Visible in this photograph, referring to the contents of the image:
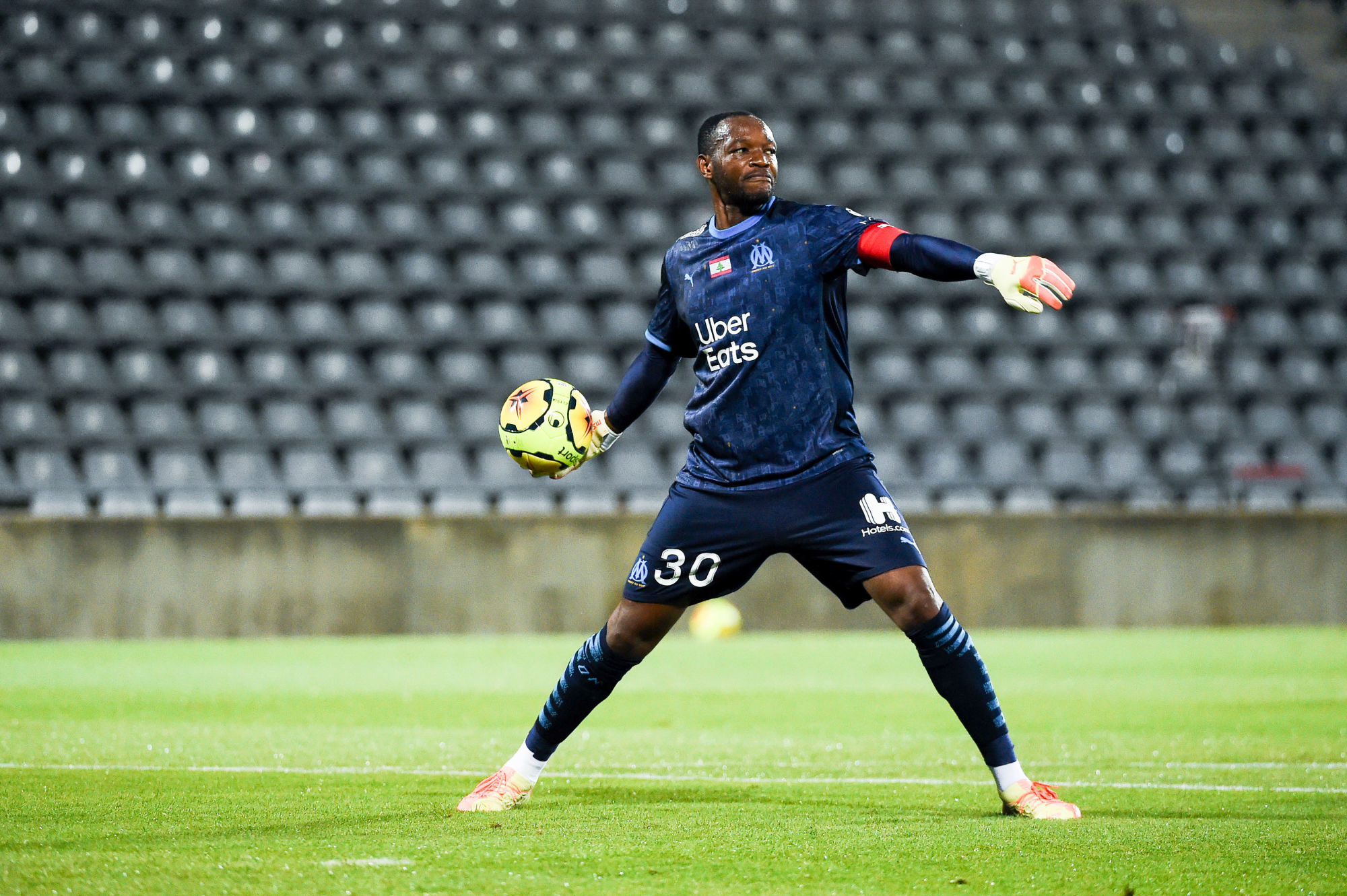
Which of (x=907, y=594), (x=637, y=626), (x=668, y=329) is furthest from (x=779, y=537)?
(x=668, y=329)

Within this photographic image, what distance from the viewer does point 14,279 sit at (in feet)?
42.5

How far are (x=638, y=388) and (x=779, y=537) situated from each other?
0.71m

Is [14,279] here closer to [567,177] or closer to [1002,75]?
[567,177]

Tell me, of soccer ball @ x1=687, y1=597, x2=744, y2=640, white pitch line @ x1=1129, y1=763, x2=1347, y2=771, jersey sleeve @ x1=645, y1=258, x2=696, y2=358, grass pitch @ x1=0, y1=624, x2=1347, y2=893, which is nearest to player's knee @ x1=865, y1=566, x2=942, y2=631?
grass pitch @ x1=0, y1=624, x2=1347, y2=893

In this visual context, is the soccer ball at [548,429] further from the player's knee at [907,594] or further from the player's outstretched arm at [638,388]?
the player's knee at [907,594]

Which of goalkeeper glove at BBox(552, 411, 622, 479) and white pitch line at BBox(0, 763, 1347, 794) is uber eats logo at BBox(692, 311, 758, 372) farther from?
white pitch line at BBox(0, 763, 1347, 794)

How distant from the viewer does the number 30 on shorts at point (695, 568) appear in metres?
4.02

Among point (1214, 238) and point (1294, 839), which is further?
point (1214, 238)

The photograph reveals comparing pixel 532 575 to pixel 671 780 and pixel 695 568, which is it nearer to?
pixel 671 780

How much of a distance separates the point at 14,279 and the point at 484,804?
10615 millimetres

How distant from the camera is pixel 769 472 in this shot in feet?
13.2

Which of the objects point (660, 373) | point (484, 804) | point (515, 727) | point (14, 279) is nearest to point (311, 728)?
point (515, 727)

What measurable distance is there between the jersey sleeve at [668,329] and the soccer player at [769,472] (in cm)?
8

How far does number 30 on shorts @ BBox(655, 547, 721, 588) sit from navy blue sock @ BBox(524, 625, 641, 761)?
27cm
